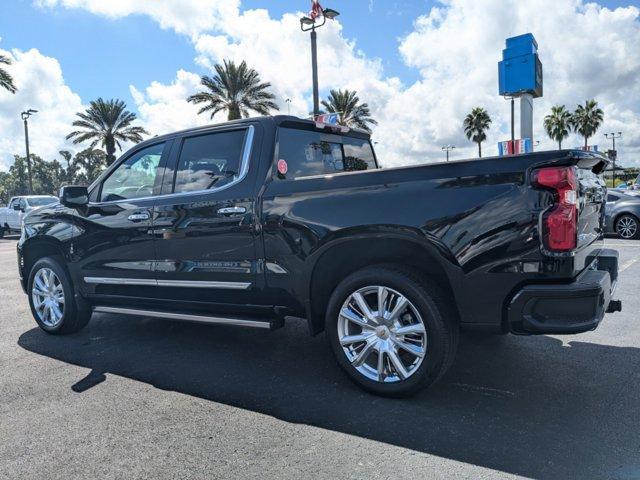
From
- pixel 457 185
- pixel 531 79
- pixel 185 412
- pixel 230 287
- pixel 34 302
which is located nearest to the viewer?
pixel 457 185

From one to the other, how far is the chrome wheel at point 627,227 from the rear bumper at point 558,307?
11028 mm

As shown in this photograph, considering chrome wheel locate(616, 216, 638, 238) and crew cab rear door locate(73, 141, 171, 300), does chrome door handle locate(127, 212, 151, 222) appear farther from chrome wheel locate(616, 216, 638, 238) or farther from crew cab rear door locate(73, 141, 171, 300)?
chrome wheel locate(616, 216, 638, 238)

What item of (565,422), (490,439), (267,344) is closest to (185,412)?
(267,344)

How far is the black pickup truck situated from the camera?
2930mm

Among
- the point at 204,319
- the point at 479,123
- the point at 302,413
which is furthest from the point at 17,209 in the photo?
the point at 479,123

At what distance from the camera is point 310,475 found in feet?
8.41

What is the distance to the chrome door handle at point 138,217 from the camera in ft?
14.5

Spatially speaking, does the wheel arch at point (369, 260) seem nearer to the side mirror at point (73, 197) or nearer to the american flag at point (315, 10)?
the side mirror at point (73, 197)

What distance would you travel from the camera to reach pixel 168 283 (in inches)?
171

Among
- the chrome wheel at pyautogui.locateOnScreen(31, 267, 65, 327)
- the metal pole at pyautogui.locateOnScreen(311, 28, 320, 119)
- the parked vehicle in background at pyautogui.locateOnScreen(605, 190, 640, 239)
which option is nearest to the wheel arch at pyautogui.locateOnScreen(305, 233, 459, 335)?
the chrome wheel at pyautogui.locateOnScreen(31, 267, 65, 327)

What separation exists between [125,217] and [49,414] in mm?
1814

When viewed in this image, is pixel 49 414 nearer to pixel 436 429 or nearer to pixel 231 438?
pixel 231 438

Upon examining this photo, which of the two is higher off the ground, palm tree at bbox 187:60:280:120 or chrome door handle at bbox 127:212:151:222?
palm tree at bbox 187:60:280:120

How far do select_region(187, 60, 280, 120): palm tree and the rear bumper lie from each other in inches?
1140
